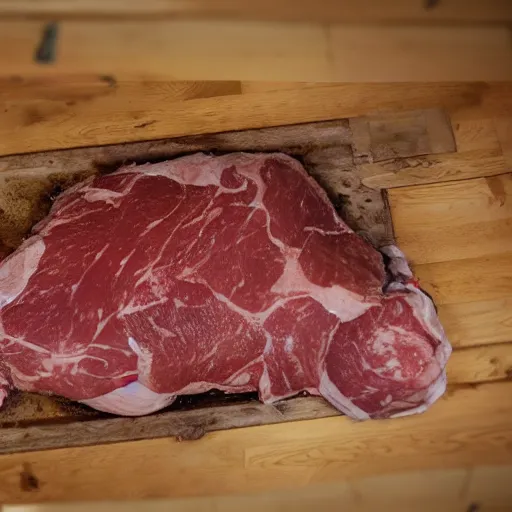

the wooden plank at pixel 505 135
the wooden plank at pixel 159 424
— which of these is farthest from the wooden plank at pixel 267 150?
the wooden plank at pixel 159 424

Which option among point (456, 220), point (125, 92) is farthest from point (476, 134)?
point (125, 92)

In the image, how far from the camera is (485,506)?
8.30ft

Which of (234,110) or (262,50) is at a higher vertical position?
(262,50)

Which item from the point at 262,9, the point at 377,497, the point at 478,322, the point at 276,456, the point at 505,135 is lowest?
the point at 377,497

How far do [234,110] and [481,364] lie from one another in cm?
142

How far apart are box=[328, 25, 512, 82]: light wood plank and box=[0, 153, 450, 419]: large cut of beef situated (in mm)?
589

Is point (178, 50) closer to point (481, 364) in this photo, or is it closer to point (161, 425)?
point (161, 425)

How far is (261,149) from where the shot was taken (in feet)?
8.48

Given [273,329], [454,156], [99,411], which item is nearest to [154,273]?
[273,329]

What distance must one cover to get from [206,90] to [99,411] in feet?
4.45

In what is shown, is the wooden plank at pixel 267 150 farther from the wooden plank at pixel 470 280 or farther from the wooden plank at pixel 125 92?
the wooden plank at pixel 470 280

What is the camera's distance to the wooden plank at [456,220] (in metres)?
2.57

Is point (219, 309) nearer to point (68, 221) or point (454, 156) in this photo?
point (68, 221)

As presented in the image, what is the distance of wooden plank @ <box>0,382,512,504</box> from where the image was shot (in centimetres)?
254
